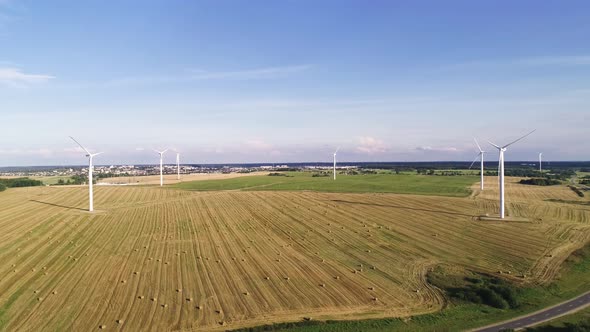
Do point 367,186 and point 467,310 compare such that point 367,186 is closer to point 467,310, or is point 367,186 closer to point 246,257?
point 246,257

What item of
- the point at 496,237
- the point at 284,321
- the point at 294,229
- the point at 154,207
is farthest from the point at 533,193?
the point at 284,321

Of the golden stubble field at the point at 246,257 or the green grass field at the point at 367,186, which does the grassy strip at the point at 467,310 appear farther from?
the green grass field at the point at 367,186

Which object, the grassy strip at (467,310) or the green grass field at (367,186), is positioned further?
the green grass field at (367,186)

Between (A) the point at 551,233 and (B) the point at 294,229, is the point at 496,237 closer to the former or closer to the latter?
(A) the point at 551,233

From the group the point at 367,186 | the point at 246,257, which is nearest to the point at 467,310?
the point at 246,257

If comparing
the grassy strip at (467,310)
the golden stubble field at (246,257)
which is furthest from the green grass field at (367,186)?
the grassy strip at (467,310)

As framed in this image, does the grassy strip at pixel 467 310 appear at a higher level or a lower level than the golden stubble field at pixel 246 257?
lower

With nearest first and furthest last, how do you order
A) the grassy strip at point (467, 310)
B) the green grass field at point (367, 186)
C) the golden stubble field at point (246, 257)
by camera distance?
the grassy strip at point (467, 310), the golden stubble field at point (246, 257), the green grass field at point (367, 186)
